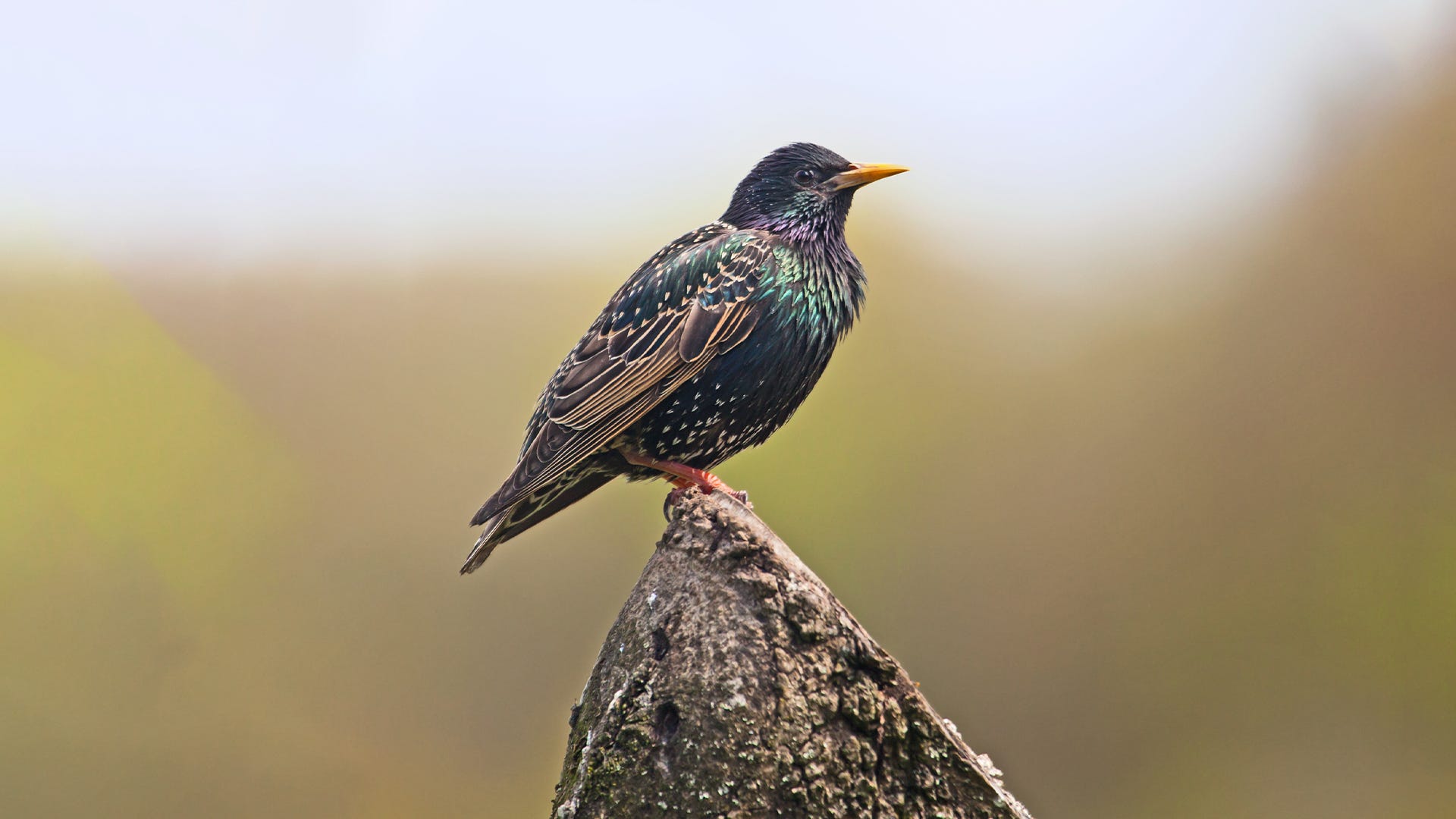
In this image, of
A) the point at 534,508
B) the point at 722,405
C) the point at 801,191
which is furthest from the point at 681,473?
the point at 801,191

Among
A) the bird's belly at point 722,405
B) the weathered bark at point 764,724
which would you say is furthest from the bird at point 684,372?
the weathered bark at point 764,724

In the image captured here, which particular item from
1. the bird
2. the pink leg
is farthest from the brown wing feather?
the pink leg

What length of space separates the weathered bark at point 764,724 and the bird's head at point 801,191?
111 inches

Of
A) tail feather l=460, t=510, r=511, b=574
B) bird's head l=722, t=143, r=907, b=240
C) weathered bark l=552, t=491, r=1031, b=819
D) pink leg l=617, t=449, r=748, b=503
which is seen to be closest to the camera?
weathered bark l=552, t=491, r=1031, b=819

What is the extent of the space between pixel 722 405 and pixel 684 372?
217 millimetres

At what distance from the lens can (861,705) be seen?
2676mm

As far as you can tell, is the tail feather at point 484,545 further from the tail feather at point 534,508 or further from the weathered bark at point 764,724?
the weathered bark at point 764,724

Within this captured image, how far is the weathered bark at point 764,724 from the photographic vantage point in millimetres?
2602

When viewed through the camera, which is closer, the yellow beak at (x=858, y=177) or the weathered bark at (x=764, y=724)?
the weathered bark at (x=764, y=724)

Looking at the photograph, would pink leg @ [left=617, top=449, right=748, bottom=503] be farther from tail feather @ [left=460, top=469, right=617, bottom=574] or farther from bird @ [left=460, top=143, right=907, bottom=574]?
tail feather @ [left=460, top=469, right=617, bottom=574]

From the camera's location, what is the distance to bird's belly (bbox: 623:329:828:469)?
4.61m

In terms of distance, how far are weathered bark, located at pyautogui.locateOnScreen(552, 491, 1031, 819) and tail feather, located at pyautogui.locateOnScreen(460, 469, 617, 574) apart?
182 cm

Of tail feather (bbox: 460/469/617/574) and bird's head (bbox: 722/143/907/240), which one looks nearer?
tail feather (bbox: 460/469/617/574)

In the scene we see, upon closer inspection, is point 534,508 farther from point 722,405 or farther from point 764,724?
point 764,724
